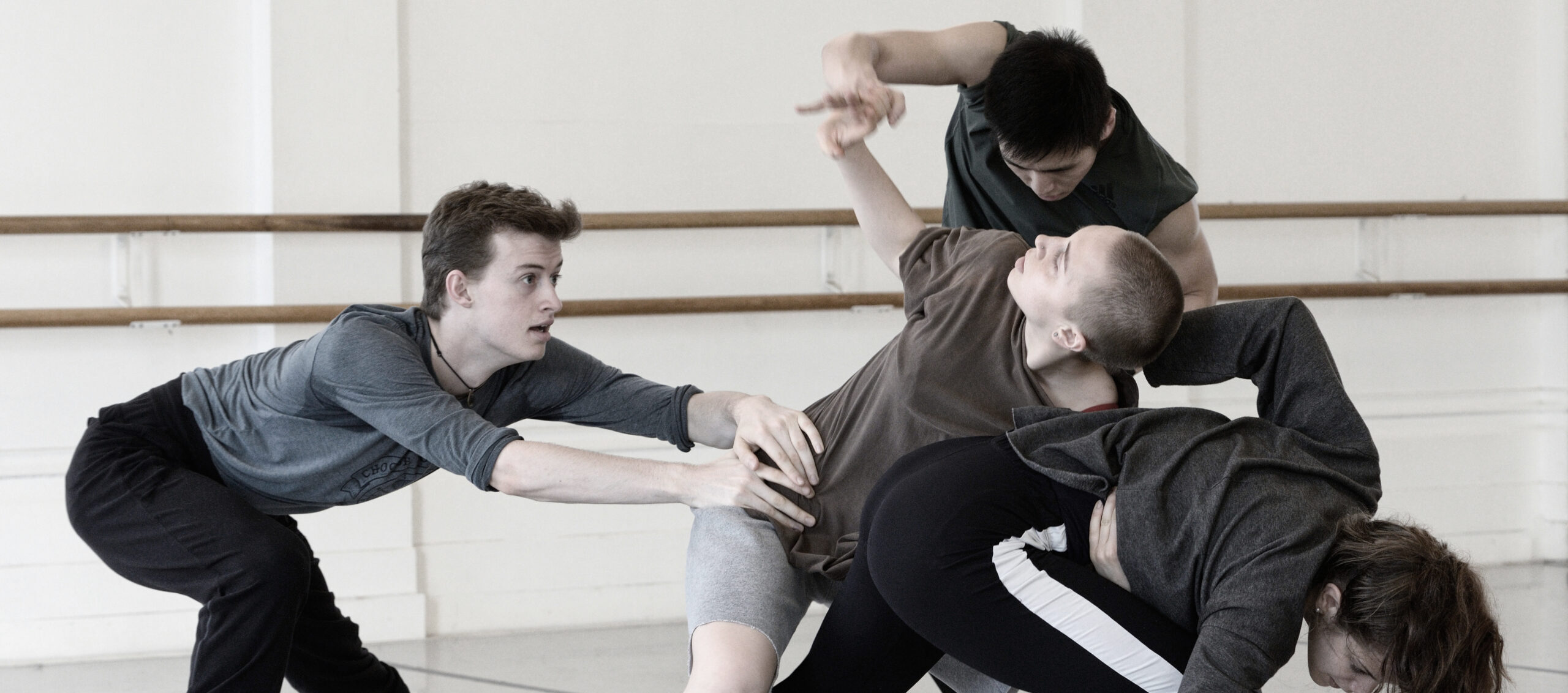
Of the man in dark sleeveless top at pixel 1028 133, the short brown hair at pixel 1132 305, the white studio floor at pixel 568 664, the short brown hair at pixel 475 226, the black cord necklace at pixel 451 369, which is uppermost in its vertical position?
the man in dark sleeveless top at pixel 1028 133

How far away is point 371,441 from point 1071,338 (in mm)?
1052

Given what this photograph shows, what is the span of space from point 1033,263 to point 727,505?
1.64ft

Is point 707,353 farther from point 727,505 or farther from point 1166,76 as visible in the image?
point 727,505

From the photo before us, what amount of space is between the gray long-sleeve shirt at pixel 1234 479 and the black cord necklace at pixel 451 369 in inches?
35.7

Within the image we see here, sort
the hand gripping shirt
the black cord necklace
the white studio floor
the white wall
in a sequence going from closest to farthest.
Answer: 1. the black cord necklace
2. the hand gripping shirt
3. the white studio floor
4. the white wall

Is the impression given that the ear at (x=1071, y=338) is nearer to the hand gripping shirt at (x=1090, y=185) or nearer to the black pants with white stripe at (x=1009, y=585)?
the black pants with white stripe at (x=1009, y=585)

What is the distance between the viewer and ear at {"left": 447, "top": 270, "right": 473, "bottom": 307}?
188cm

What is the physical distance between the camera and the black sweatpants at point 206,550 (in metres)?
1.74

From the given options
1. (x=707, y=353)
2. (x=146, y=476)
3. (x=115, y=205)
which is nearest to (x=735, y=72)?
(x=707, y=353)

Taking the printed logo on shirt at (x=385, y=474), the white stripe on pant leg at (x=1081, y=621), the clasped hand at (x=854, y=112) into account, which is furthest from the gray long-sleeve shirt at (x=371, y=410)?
the white stripe on pant leg at (x=1081, y=621)

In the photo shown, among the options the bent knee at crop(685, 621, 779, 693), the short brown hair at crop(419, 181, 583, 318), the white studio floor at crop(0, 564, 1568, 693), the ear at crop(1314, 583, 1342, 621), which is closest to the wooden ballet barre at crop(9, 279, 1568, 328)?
the white studio floor at crop(0, 564, 1568, 693)

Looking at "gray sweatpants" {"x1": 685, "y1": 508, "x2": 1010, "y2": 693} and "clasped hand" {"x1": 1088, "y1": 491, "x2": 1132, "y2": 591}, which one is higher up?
"clasped hand" {"x1": 1088, "y1": 491, "x2": 1132, "y2": 591}

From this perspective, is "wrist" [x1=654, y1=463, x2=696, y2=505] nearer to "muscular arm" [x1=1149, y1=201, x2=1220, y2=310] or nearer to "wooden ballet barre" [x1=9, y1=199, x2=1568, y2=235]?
"muscular arm" [x1=1149, y1=201, x2=1220, y2=310]

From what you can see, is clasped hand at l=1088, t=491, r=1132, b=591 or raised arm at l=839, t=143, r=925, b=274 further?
raised arm at l=839, t=143, r=925, b=274
